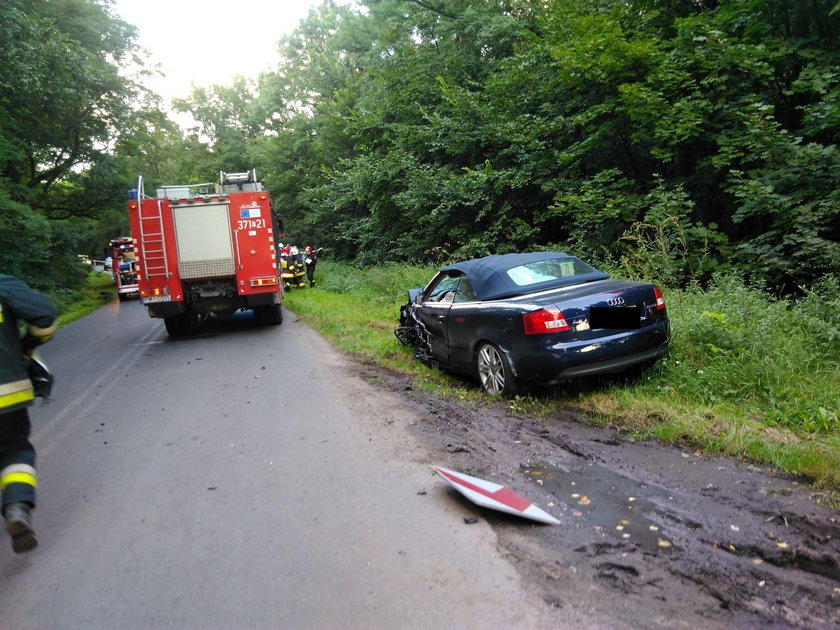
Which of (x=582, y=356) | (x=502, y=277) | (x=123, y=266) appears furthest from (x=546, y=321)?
(x=123, y=266)

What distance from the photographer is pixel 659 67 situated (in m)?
11.4

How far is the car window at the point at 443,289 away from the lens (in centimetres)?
766

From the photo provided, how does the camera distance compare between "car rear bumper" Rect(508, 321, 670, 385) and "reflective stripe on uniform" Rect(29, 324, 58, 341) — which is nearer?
"reflective stripe on uniform" Rect(29, 324, 58, 341)

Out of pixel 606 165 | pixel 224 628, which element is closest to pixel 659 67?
pixel 606 165

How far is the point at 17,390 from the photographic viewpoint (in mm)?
3639

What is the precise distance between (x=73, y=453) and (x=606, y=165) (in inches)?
469

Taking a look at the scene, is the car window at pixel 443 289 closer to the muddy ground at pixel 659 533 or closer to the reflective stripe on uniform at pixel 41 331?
the muddy ground at pixel 659 533

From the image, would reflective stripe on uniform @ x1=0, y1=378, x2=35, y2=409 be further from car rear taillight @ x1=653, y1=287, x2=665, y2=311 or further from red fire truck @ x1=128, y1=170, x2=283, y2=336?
red fire truck @ x1=128, y1=170, x2=283, y2=336

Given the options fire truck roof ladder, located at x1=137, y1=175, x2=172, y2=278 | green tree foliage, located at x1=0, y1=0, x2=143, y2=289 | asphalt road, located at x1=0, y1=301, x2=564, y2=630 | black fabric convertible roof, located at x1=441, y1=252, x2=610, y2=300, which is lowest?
asphalt road, located at x1=0, y1=301, x2=564, y2=630

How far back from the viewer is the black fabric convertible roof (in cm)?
679

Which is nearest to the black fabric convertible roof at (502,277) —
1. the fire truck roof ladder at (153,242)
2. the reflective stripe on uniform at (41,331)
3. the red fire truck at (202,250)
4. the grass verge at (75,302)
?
the reflective stripe on uniform at (41,331)

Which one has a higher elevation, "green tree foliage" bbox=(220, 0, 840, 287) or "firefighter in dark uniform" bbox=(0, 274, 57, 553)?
"green tree foliage" bbox=(220, 0, 840, 287)

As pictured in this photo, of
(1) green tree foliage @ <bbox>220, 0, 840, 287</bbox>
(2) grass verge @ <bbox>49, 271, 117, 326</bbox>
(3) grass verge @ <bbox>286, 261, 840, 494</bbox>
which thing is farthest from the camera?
(2) grass verge @ <bbox>49, 271, 117, 326</bbox>

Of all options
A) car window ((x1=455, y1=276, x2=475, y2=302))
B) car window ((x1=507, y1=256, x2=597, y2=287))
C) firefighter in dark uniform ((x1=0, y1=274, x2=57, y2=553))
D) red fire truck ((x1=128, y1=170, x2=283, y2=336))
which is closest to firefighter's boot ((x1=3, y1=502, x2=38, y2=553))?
firefighter in dark uniform ((x1=0, y1=274, x2=57, y2=553))
